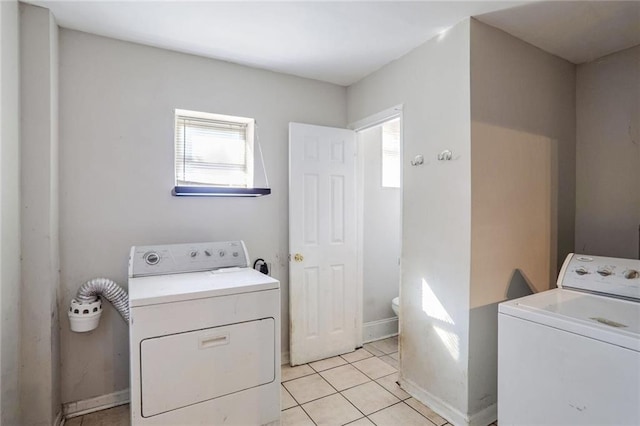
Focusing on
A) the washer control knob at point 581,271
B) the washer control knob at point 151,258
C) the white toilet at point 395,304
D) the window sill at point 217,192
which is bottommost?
the white toilet at point 395,304

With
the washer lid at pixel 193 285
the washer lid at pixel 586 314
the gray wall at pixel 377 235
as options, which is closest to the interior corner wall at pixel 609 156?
the washer lid at pixel 586 314

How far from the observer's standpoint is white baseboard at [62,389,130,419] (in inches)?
80.7

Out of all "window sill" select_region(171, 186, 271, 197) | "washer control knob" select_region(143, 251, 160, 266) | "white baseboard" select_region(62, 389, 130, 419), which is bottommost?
"white baseboard" select_region(62, 389, 130, 419)

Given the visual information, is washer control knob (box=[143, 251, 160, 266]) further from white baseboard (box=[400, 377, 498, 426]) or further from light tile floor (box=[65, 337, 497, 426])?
white baseboard (box=[400, 377, 498, 426])

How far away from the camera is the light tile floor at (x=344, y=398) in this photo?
2012 millimetres

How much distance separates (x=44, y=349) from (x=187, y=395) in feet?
3.06

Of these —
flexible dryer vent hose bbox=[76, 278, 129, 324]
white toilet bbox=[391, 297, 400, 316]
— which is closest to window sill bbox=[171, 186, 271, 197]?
flexible dryer vent hose bbox=[76, 278, 129, 324]

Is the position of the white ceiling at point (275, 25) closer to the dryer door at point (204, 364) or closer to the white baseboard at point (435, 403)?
the dryer door at point (204, 364)

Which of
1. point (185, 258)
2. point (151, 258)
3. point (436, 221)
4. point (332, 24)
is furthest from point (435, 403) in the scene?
point (332, 24)

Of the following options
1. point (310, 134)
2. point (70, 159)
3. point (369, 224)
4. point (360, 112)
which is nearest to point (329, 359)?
point (369, 224)

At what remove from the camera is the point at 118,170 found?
2168 millimetres

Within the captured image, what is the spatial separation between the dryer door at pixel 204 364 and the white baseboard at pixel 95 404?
90 centimetres

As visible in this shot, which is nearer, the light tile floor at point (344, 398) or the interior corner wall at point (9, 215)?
the interior corner wall at point (9, 215)

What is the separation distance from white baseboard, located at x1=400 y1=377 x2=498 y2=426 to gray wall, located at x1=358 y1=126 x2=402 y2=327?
104 centimetres
